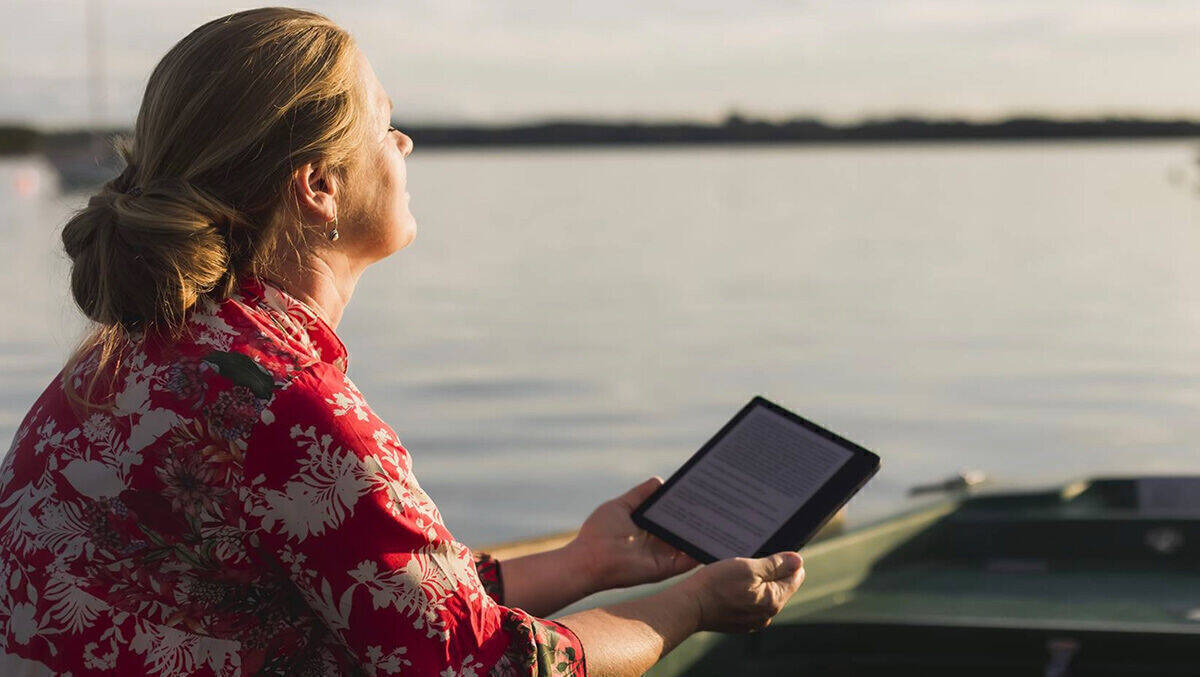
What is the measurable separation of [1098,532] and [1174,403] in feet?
25.4

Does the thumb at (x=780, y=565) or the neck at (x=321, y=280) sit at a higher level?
the neck at (x=321, y=280)

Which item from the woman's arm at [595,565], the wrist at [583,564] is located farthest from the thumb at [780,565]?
the wrist at [583,564]

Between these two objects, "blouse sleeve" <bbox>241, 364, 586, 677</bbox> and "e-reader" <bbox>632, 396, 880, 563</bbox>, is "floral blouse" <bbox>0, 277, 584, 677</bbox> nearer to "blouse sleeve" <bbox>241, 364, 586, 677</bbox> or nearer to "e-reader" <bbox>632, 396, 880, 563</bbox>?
"blouse sleeve" <bbox>241, 364, 586, 677</bbox>

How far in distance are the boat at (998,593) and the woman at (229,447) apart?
1.43 meters

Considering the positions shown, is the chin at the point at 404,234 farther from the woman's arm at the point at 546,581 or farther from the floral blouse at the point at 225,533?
the woman's arm at the point at 546,581

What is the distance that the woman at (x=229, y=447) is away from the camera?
1514 mm

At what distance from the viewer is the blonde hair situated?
159cm

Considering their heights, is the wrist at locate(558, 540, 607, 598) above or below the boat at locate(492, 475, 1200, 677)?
above

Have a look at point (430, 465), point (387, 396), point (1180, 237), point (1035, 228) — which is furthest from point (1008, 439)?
point (1035, 228)

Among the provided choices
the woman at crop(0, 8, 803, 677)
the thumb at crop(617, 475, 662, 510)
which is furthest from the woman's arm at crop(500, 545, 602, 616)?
the woman at crop(0, 8, 803, 677)

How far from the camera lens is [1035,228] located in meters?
35.8

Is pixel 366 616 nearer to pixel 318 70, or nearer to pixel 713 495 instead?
pixel 318 70

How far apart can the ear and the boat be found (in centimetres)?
147

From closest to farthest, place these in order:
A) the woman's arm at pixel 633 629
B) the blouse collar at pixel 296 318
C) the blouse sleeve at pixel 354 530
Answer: the blouse sleeve at pixel 354 530
the blouse collar at pixel 296 318
the woman's arm at pixel 633 629
